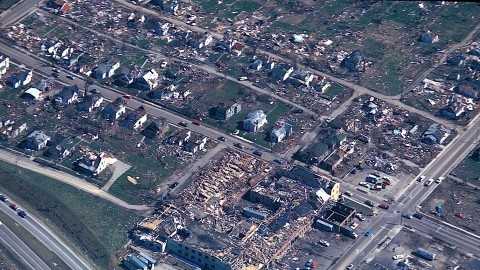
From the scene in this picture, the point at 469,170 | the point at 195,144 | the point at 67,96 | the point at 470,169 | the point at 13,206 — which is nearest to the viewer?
the point at 13,206

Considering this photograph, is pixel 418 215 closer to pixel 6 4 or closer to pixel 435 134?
pixel 435 134

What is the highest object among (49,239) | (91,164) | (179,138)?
(179,138)

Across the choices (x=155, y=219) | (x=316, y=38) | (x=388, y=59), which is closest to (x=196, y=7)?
(x=316, y=38)

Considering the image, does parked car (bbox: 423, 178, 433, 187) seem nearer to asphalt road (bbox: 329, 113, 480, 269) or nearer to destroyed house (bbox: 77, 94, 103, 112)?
asphalt road (bbox: 329, 113, 480, 269)

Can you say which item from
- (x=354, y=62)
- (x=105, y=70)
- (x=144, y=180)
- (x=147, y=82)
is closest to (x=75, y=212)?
(x=144, y=180)

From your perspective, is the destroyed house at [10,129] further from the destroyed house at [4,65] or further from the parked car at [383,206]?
the parked car at [383,206]

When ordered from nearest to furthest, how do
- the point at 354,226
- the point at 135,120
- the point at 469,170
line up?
the point at 354,226 < the point at 469,170 < the point at 135,120
